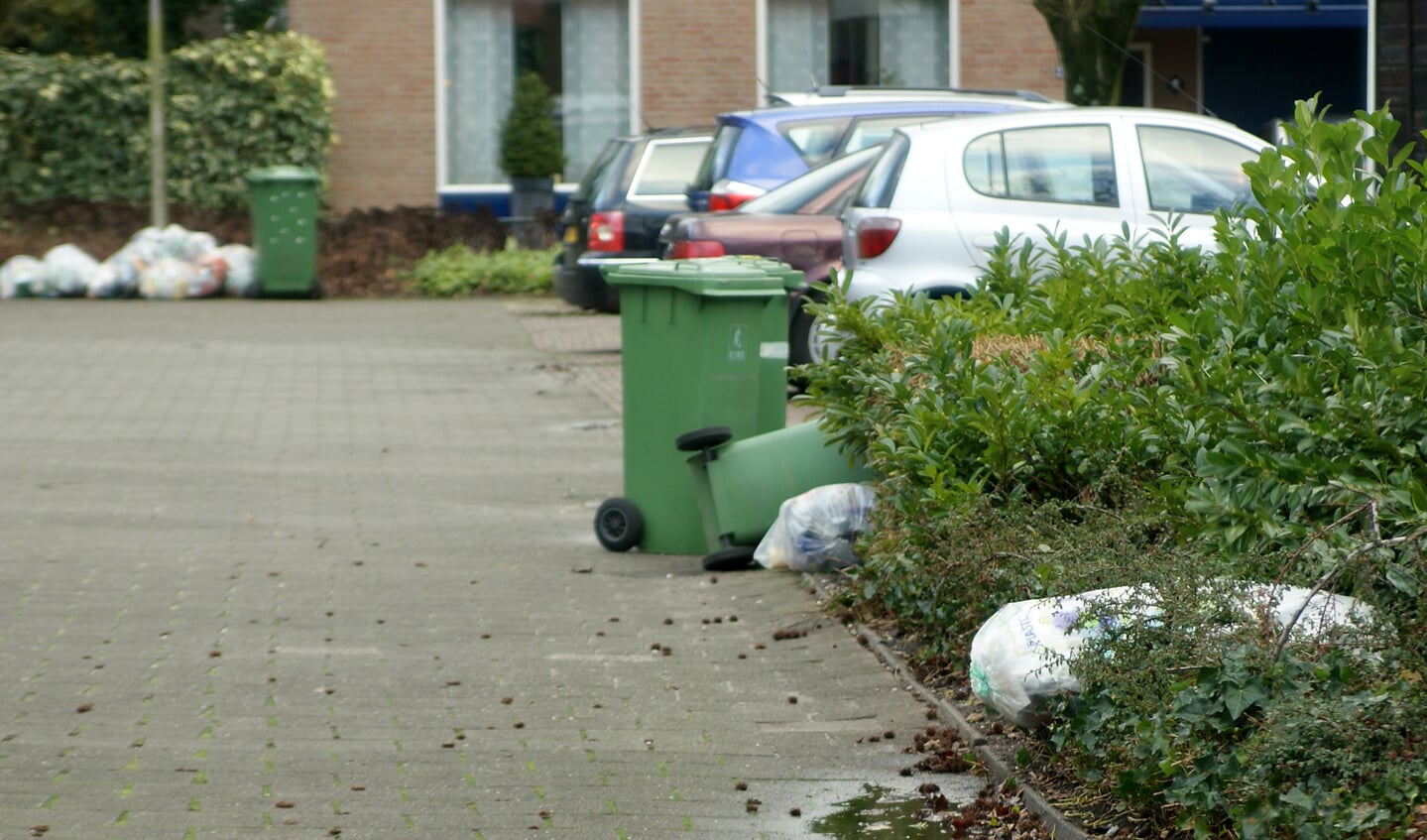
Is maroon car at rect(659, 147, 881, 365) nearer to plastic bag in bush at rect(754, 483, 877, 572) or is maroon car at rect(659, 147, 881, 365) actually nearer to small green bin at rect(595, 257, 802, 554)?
small green bin at rect(595, 257, 802, 554)

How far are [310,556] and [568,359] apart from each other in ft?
24.2

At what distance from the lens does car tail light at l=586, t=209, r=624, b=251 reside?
15.7 meters

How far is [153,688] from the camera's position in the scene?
5.79 metres

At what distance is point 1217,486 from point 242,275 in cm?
1700

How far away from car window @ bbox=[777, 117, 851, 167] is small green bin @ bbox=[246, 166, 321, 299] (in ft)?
24.3

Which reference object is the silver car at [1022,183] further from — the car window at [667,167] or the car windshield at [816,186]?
the car window at [667,167]

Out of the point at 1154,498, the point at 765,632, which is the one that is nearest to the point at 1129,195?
the point at 765,632

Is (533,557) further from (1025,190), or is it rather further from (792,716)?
(1025,190)

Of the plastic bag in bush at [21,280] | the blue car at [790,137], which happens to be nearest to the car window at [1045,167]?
the blue car at [790,137]

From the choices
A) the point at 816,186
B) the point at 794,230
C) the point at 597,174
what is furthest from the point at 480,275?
the point at 794,230

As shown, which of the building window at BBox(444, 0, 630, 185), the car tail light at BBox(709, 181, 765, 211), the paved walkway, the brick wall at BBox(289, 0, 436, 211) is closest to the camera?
the paved walkway

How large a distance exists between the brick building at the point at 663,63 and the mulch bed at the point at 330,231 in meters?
1.23

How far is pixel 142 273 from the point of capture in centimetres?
2000

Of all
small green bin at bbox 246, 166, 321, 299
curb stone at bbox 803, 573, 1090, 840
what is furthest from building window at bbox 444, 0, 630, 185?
curb stone at bbox 803, 573, 1090, 840
